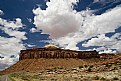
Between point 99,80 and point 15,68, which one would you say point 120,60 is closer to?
point 99,80

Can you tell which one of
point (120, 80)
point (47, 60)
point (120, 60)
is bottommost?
point (120, 80)

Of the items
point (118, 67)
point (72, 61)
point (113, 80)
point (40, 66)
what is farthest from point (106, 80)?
point (72, 61)

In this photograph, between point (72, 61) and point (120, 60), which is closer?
point (120, 60)

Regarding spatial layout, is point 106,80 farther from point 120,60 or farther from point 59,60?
point 59,60

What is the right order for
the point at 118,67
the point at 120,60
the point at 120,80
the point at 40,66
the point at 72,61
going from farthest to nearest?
the point at 72,61 < the point at 40,66 < the point at 120,60 < the point at 118,67 < the point at 120,80

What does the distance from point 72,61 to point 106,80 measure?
15592 centimetres

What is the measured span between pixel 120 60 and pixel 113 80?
21.2 meters

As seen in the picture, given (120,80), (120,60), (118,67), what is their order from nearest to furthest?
1. (120,80)
2. (118,67)
3. (120,60)

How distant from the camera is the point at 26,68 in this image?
7116 inches

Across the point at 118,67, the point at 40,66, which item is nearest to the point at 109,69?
the point at 118,67

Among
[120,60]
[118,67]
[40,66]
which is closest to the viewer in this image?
[118,67]

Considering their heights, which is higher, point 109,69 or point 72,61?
point 72,61

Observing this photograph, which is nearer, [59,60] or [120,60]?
[120,60]

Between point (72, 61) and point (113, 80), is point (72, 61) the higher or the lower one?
the higher one
